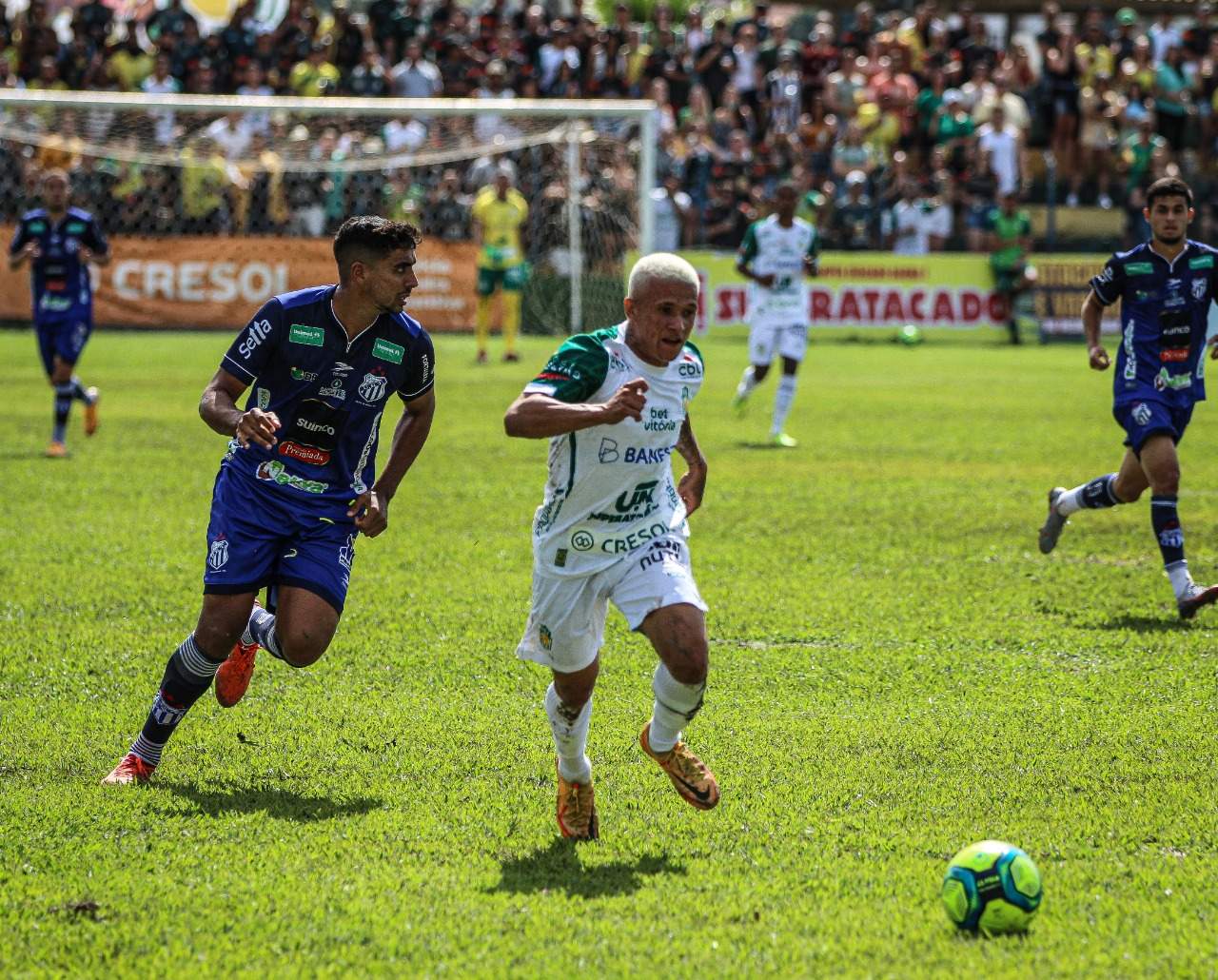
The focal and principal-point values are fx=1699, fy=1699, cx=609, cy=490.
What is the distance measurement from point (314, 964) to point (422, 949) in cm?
29

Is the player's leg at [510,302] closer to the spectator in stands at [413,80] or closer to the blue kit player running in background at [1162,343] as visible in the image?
the spectator in stands at [413,80]

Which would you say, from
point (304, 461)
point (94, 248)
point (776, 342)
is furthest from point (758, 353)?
point (304, 461)

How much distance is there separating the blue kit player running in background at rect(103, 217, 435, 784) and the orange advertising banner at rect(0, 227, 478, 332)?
22.4m

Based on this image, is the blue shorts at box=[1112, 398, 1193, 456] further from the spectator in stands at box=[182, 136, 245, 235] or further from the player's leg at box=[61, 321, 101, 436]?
the spectator in stands at box=[182, 136, 245, 235]

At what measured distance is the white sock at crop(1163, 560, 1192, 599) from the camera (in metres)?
9.20

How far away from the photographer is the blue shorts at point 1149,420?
948cm

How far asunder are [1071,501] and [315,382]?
18.5ft

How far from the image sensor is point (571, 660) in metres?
5.55

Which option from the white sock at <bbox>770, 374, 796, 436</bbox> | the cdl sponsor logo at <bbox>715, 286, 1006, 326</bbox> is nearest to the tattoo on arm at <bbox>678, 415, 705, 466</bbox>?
the white sock at <bbox>770, 374, 796, 436</bbox>

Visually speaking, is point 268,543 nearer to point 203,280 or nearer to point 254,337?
point 254,337

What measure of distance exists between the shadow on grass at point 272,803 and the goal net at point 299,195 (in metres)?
22.5

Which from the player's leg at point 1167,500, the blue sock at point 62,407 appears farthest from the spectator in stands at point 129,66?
the player's leg at point 1167,500

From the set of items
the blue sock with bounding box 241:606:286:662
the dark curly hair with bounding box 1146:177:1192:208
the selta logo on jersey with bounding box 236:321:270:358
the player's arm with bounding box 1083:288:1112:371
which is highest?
the dark curly hair with bounding box 1146:177:1192:208

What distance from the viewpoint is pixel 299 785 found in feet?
20.2
